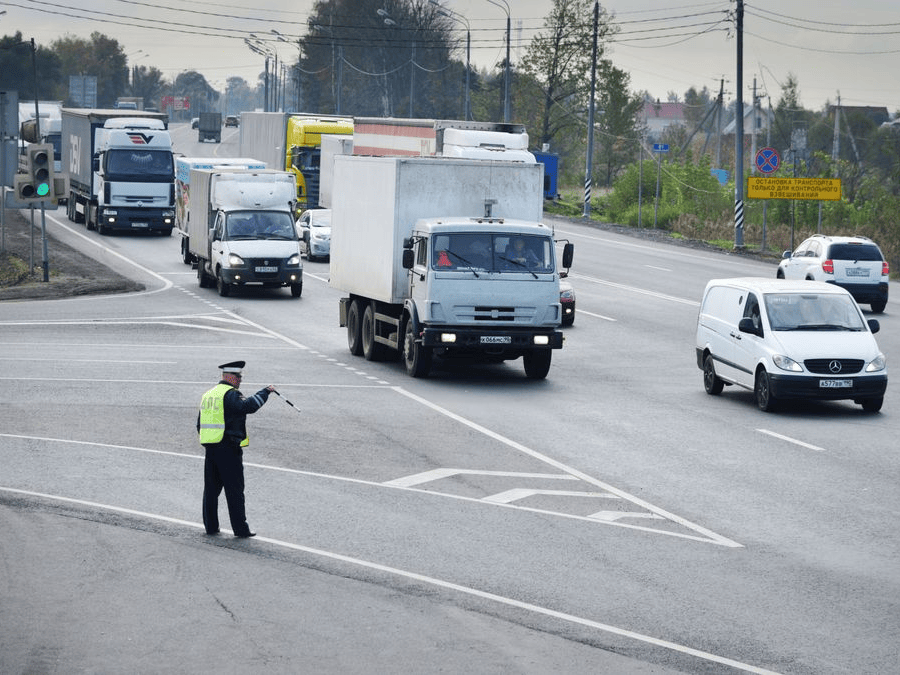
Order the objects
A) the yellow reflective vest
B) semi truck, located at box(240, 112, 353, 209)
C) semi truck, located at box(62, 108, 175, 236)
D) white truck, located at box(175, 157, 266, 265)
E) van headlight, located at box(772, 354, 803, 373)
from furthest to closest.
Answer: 1. semi truck, located at box(240, 112, 353, 209)
2. semi truck, located at box(62, 108, 175, 236)
3. white truck, located at box(175, 157, 266, 265)
4. van headlight, located at box(772, 354, 803, 373)
5. the yellow reflective vest

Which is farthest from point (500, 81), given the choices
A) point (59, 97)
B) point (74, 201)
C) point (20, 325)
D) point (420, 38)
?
point (20, 325)

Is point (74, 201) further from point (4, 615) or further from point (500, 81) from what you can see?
point (500, 81)

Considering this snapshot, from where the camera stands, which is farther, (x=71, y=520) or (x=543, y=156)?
(x=543, y=156)

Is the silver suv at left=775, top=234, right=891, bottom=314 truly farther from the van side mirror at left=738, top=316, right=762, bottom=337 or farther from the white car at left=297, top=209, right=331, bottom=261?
the white car at left=297, top=209, right=331, bottom=261

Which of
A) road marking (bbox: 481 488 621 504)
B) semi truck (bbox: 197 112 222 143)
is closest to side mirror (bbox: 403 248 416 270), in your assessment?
road marking (bbox: 481 488 621 504)

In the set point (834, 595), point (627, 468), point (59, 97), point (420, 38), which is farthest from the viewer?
point (59, 97)

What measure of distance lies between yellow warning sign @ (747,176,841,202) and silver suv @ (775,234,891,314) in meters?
15.3

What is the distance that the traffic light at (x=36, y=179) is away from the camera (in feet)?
117

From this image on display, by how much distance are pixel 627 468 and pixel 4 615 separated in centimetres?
794

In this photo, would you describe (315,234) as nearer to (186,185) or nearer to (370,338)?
(186,185)

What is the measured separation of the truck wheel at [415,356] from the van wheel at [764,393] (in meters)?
5.02

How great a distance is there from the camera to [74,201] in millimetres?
59094

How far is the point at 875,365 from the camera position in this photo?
2072 centimetres

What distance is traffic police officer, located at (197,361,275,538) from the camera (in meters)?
12.7
